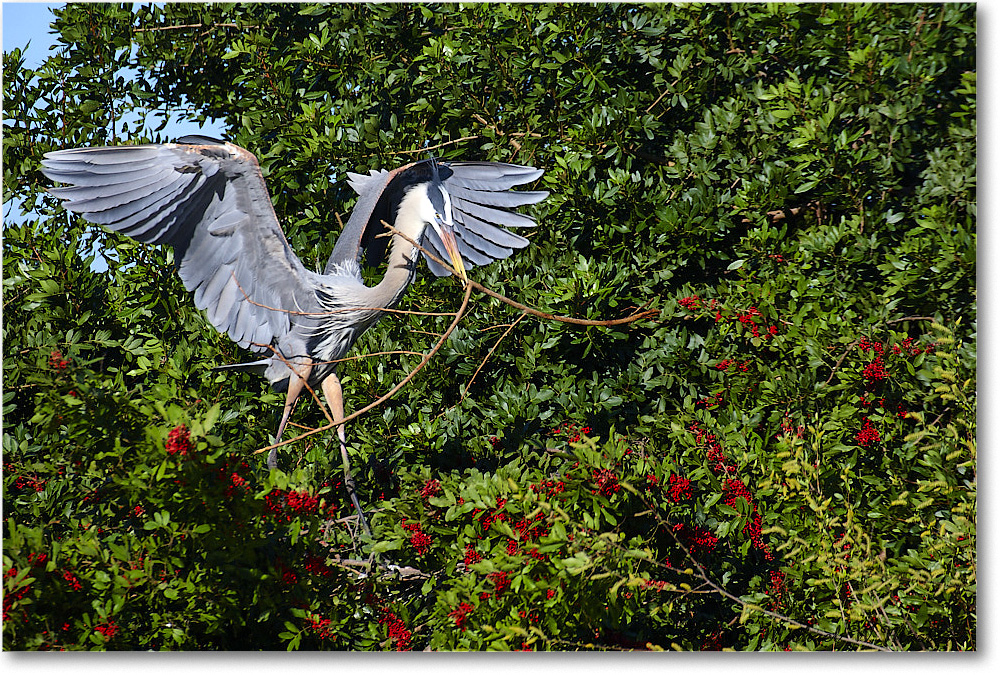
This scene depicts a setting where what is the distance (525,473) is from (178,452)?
0.83 metres

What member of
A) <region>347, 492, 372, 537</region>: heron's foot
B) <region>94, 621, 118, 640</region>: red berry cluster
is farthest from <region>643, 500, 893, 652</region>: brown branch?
<region>94, 621, 118, 640</region>: red berry cluster

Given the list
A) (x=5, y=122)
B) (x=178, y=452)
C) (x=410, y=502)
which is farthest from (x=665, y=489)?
(x=5, y=122)

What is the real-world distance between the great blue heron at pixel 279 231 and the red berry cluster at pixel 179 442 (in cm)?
38

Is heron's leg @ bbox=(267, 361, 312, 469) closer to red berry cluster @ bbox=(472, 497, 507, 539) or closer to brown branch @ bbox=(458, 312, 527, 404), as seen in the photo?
brown branch @ bbox=(458, 312, 527, 404)

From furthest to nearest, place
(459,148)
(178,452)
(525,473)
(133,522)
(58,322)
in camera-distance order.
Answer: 1. (459,148)
2. (58,322)
3. (525,473)
4. (133,522)
5. (178,452)

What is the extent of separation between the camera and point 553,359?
2473 millimetres

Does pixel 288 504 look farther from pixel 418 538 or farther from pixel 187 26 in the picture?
pixel 187 26

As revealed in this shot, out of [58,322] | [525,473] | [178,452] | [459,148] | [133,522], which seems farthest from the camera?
[459,148]

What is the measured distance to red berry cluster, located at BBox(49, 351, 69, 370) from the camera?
2.10 m

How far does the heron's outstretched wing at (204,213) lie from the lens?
7.07ft

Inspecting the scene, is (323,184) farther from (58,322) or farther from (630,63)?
(630,63)

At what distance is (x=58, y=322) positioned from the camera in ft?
7.72

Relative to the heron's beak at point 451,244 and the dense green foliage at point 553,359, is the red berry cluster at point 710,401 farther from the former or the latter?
the heron's beak at point 451,244

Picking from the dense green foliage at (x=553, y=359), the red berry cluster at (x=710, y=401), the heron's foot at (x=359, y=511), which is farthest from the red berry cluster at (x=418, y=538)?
the red berry cluster at (x=710, y=401)
